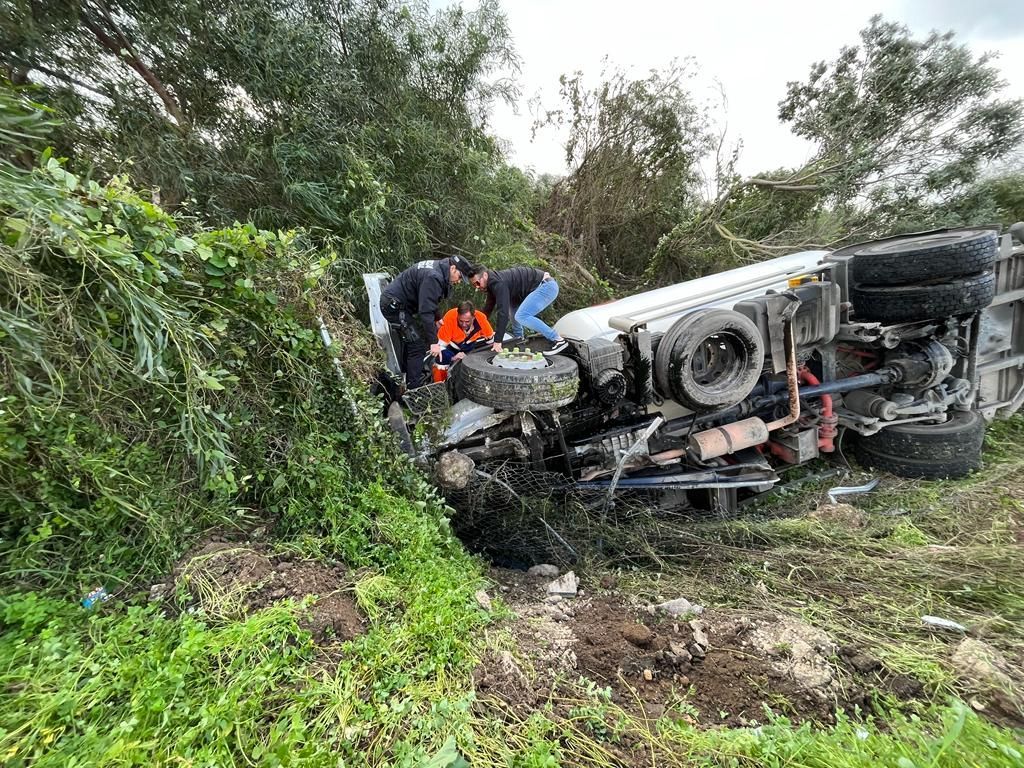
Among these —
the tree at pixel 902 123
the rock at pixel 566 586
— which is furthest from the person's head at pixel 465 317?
the tree at pixel 902 123

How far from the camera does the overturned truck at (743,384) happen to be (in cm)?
277

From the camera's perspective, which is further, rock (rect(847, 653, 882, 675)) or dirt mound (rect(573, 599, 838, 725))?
rock (rect(847, 653, 882, 675))

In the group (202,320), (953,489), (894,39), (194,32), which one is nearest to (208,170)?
(194,32)

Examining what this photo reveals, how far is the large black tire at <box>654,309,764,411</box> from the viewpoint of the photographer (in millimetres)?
2773

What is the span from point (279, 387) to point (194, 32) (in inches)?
159

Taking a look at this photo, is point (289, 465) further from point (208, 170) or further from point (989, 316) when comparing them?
point (989, 316)

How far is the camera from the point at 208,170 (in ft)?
13.7

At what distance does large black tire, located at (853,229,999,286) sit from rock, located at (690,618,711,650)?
3.18 meters

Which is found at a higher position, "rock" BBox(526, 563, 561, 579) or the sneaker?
the sneaker

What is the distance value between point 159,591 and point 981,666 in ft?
9.90

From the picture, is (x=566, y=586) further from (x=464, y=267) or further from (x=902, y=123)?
(x=902, y=123)

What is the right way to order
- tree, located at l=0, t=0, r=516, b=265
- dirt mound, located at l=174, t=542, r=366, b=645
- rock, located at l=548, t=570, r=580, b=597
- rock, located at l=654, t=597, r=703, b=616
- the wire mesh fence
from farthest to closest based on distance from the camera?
tree, located at l=0, t=0, r=516, b=265
the wire mesh fence
rock, located at l=548, t=570, r=580, b=597
rock, located at l=654, t=597, r=703, b=616
dirt mound, located at l=174, t=542, r=366, b=645

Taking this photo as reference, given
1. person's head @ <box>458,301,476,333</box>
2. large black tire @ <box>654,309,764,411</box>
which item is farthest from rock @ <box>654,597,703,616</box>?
person's head @ <box>458,301,476,333</box>

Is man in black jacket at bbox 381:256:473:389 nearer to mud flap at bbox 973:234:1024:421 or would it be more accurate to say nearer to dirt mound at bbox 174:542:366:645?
dirt mound at bbox 174:542:366:645
